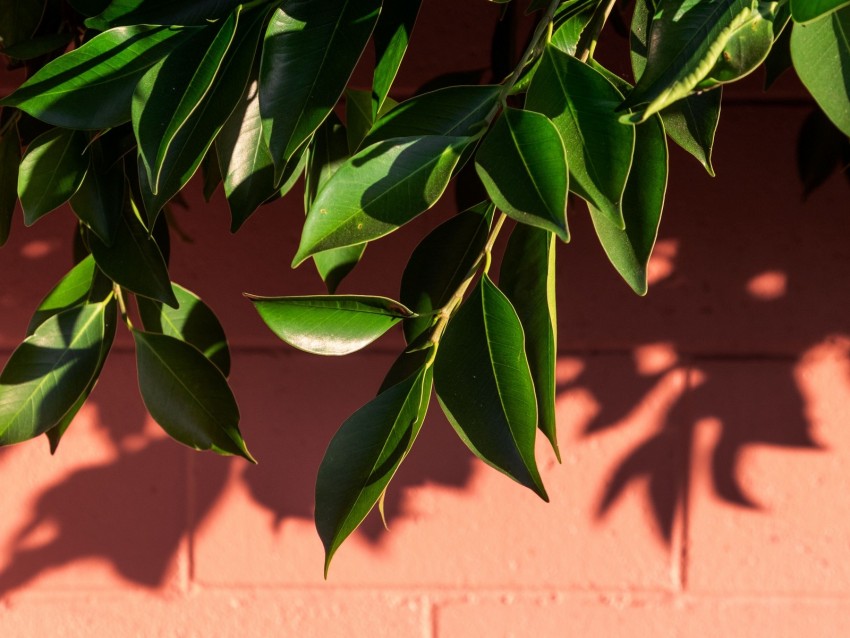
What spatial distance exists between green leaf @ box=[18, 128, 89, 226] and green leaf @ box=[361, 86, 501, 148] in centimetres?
17

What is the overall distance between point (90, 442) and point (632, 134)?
0.79m

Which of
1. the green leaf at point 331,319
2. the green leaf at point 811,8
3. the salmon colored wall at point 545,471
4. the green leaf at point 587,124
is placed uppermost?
the green leaf at point 811,8

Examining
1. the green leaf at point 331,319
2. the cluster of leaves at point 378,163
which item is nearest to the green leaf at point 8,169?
the cluster of leaves at point 378,163

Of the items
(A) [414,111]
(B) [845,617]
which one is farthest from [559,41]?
(B) [845,617]

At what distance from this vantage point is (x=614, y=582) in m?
0.97

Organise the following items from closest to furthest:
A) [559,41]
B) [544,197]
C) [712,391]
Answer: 1. [544,197]
2. [559,41]
3. [712,391]

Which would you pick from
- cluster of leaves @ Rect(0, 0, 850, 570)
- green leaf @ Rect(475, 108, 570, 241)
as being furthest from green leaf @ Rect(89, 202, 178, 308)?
green leaf @ Rect(475, 108, 570, 241)

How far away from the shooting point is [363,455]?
411mm

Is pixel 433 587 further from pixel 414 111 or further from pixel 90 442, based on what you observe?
pixel 414 111

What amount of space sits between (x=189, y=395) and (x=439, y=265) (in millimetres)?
183

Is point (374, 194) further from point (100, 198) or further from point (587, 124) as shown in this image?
point (100, 198)

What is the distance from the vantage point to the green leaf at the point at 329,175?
1.76 ft

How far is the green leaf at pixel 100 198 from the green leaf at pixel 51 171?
13mm

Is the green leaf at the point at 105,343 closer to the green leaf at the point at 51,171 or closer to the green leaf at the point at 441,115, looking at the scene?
the green leaf at the point at 51,171
